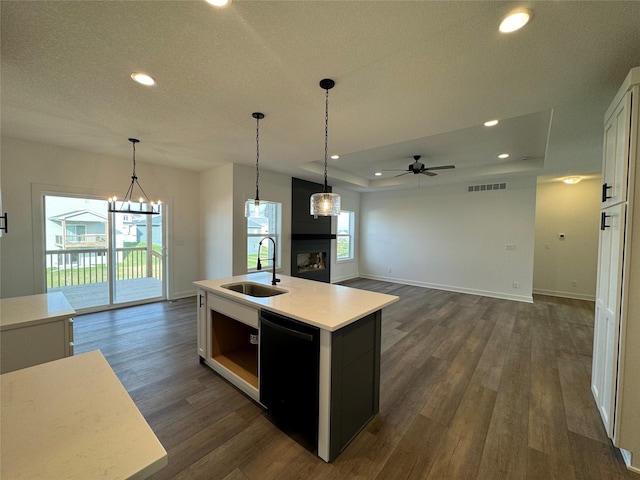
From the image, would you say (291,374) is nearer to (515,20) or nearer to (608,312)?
(608,312)

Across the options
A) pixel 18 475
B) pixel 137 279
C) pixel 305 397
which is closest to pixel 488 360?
pixel 305 397

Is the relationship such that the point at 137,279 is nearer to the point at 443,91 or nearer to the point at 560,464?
the point at 443,91

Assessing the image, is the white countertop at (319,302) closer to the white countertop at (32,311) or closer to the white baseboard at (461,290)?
the white countertop at (32,311)

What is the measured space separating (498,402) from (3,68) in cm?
483

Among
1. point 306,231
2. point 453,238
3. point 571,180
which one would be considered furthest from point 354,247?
point 571,180

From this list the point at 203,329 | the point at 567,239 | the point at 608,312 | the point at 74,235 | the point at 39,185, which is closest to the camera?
the point at 608,312

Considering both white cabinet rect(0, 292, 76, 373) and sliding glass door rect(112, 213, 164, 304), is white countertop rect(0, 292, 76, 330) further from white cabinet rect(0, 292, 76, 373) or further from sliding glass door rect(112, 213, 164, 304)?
sliding glass door rect(112, 213, 164, 304)

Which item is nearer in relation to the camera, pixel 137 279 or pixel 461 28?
pixel 461 28

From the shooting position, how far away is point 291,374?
181 cm

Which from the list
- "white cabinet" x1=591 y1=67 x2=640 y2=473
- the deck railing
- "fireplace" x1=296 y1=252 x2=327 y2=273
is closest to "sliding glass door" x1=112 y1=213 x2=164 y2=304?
the deck railing

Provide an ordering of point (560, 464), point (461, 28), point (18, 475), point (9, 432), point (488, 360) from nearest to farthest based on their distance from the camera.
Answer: point (18, 475) < point (9, 432) < point (461, 28) < point (560, 464) < point (488, 360)

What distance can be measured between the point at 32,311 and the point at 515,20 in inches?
144

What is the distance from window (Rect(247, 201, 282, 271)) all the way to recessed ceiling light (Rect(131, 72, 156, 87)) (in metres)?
3.13

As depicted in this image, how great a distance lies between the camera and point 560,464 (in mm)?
1663
